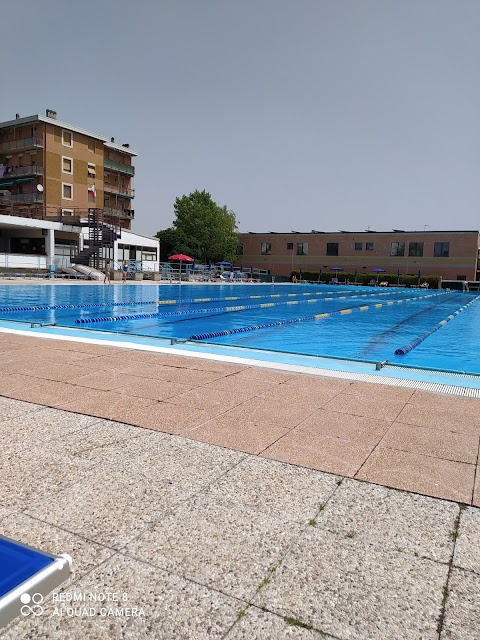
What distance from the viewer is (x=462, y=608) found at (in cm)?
200

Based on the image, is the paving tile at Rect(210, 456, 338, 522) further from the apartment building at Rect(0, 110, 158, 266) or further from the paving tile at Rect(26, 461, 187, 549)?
the apartment building at Rect(0, 110, 158, 266)

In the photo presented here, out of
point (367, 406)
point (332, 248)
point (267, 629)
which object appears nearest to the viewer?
point (267, 629)

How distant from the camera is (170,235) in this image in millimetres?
62562

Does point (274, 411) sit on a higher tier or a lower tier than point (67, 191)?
lower

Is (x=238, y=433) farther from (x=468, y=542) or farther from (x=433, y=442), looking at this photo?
(x=468, y=542)

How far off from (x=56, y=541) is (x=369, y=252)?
60.9 meters

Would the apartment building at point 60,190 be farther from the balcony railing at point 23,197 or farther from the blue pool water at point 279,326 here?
the blue pool water at point 279,326

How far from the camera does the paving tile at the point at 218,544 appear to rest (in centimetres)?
215

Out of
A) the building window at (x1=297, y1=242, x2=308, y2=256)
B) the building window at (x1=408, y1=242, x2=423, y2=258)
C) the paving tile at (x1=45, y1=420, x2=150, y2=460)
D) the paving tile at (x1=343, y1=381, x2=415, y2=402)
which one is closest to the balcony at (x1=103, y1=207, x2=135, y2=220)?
the building window at (x1=297, y1=242, x2=308, y2=256)

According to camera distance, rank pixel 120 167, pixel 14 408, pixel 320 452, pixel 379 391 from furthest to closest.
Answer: pixel 120 167 < pixel 379 391 < pixel 14 408 < pixel 320 452

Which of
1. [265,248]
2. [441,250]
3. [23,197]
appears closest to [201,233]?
[265,248]

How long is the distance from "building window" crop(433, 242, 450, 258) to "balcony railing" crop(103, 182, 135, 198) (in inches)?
1401

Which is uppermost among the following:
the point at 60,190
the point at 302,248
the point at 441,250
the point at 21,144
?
the point at 21,144

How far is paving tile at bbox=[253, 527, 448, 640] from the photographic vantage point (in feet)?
6.21
